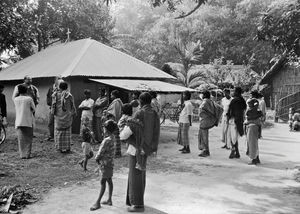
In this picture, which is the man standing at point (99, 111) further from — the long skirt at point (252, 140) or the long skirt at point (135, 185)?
the long skirt at point (135, 185)

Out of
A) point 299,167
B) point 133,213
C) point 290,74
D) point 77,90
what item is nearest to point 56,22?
point 77,90

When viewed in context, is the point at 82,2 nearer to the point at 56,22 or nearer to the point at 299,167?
the point at 56,22

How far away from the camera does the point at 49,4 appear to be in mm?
23062

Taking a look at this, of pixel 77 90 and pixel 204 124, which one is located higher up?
pixel 77 90

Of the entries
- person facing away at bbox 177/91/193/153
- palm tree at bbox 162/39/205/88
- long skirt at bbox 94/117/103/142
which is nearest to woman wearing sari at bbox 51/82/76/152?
long skirt at bbox 94/117/103/142

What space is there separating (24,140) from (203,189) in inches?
183

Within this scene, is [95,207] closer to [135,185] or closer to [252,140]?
[135,185]

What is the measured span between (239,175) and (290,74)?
19.6 meters

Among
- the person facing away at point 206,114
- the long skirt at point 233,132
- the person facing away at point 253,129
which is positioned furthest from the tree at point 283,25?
the long skirt at point 233,132

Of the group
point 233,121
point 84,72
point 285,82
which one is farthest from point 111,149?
point 285,82

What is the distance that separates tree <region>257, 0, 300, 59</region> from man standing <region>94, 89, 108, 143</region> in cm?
506

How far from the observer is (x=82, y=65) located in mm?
13367

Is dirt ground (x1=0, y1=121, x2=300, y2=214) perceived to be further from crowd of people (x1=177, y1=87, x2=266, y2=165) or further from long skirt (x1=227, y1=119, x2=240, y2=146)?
long skirt (x1=227, y1=119, x2=240, y2=146)

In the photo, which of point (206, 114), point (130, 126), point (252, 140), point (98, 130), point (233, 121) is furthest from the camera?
point (98, 130)
